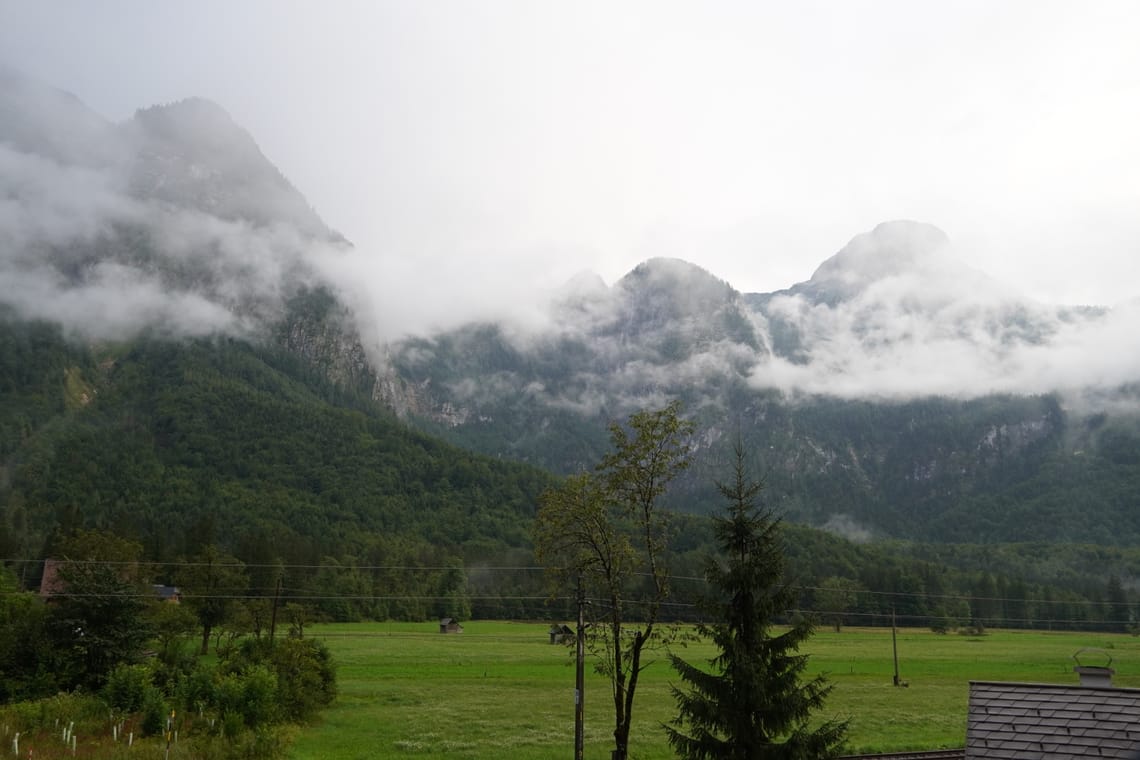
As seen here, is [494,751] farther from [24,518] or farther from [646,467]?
[24,518]

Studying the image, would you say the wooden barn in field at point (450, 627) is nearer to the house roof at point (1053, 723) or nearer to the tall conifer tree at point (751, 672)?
the tall conifer tree at point (751, 672)

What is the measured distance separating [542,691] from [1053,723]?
46906 mm

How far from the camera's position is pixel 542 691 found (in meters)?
58.6

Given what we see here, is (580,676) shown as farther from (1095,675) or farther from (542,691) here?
(542,691)

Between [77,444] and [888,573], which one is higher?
[77,444]

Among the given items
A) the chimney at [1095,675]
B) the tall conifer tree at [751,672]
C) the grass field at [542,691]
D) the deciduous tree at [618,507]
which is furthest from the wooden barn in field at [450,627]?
the chimney at [1095,675]

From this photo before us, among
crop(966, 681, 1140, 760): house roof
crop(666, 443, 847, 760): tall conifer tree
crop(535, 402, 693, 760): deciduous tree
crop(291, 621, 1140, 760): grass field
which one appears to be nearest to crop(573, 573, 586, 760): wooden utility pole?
crop(535, 402, 693, 760): deciduous tree

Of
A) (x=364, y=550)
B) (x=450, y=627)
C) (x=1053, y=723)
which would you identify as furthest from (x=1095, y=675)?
(x=364, y=550)

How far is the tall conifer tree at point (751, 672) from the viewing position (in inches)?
768

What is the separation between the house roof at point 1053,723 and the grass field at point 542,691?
2.95 meters

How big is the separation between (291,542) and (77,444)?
9171 cm

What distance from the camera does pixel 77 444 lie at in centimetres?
18712

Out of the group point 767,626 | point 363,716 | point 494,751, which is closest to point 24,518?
point 363,716

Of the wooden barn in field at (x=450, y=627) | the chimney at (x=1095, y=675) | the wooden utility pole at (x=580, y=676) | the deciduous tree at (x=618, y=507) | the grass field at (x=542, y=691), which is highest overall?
the deciduous tree at (x=618, y=507)
